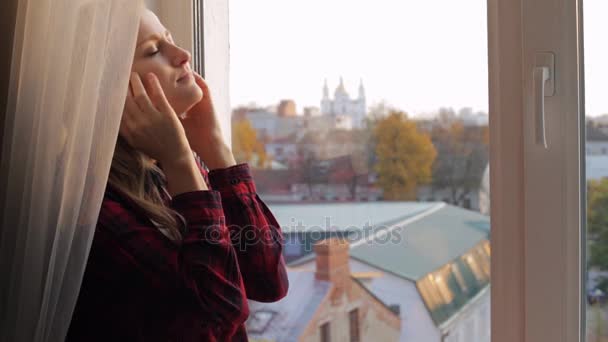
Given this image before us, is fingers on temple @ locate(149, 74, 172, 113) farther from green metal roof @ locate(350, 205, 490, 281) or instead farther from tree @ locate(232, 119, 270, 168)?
green metal roof @ locate(350, 205, 490, 281)

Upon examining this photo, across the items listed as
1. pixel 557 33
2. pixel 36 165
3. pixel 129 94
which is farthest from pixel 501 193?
pixel 36 165

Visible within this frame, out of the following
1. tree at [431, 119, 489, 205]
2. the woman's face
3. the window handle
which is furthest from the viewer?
tree at [431, 119, 489, 205]

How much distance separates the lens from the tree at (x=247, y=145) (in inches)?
53.6

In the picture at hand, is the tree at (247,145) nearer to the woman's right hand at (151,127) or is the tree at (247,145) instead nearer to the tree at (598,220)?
the woman's right hand at (151,127)

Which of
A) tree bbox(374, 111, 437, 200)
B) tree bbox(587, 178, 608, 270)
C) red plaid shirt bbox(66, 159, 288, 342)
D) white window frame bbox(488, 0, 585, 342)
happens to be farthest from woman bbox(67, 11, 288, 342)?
tree bbox(587, 178, 608, 270)

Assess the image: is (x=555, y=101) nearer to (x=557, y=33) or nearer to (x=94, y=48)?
(x=557, y=33)

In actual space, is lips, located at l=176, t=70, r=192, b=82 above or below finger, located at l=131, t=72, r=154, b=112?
above

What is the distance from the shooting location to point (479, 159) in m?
1.28

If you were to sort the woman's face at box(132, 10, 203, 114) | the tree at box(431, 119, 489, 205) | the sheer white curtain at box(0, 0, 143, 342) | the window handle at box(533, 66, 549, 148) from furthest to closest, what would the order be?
the tree at box(431, 119, 489, 205) < the window handle at box(533, 66, 549, 148) < the woman's face at box(132, 10, 203, 114) < the sheer white curtain at box(0, 0, 143, 342)

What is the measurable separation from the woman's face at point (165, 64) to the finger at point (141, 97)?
3 cm

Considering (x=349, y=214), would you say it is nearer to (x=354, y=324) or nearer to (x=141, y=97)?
(x=354, y=324)

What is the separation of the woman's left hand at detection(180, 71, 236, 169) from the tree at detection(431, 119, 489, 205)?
0.42m

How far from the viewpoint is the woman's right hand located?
0.96m

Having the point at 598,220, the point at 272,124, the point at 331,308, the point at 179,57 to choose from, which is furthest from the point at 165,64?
the point at 598,220
